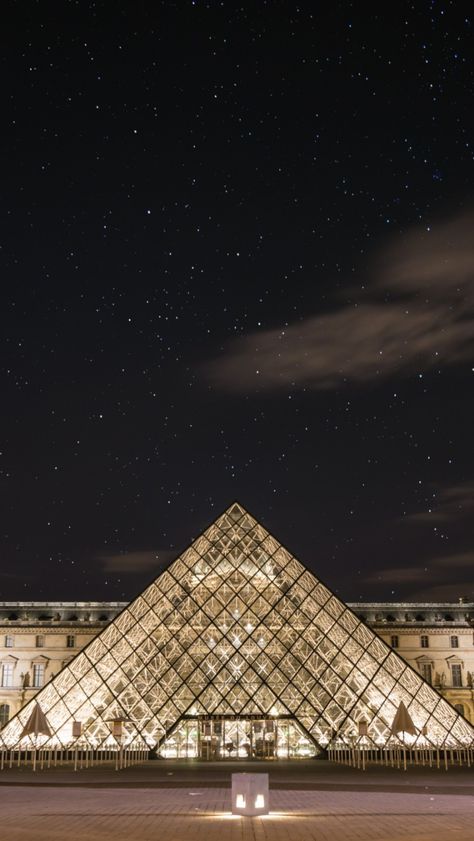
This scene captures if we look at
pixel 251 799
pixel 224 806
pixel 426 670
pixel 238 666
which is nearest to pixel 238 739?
pixel 238 666

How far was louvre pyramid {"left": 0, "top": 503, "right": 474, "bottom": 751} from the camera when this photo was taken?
27.4 meters

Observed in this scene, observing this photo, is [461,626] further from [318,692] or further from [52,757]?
[52,757]

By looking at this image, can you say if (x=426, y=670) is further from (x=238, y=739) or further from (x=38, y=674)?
(x=238, y=739)

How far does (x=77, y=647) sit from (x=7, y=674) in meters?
4.78

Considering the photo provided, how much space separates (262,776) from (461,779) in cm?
931

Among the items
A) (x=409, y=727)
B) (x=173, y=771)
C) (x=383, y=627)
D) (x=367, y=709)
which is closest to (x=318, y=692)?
(x=367, y=709)

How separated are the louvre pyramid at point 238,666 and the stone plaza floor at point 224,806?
387 cm

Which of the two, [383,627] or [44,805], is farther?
[383,627]

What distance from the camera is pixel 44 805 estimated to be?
554 inches

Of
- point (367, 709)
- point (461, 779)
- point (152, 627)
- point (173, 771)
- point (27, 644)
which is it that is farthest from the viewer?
point (27, 644)

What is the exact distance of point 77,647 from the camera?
56031 mm

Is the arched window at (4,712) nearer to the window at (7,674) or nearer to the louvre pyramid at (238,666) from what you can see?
the window at (7,674)

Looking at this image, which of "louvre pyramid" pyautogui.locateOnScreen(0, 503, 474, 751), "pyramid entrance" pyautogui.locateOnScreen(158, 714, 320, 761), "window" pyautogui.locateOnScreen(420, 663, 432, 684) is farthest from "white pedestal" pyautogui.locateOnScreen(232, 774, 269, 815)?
"window" pyautogui.locateOnScreen(420, 663, 432, 684)

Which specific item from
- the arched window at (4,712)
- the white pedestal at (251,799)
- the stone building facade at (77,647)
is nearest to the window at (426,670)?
the stone building facade at (77,647)
